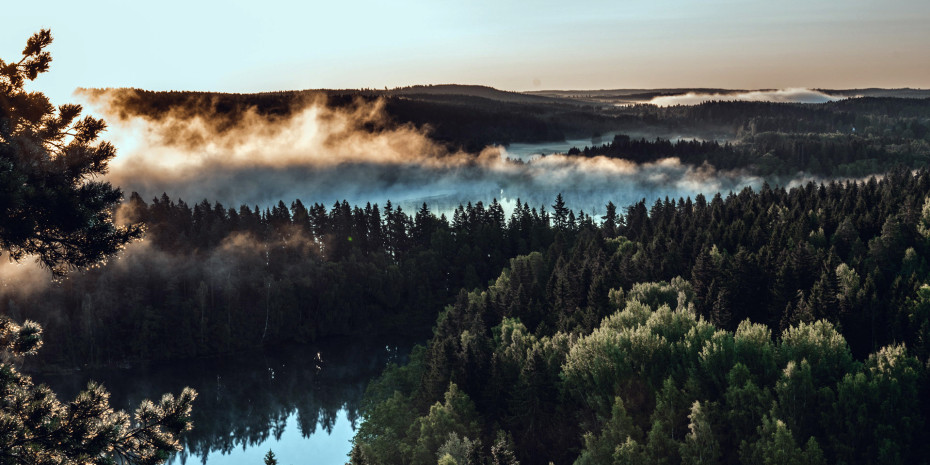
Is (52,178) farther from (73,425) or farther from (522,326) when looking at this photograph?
(522,326)

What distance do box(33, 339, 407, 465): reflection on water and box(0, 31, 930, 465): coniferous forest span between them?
163 centimetres

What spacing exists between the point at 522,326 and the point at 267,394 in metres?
49.5

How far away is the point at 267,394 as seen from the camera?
10600cm

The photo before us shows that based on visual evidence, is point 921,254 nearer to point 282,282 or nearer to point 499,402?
point 499,402

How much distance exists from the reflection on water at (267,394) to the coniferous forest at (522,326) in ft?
5.35

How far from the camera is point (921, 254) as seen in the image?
82.1m

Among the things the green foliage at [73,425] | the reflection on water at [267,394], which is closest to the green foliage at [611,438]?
the green foliage at [73,425]

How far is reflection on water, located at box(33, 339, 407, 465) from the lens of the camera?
85438 mm

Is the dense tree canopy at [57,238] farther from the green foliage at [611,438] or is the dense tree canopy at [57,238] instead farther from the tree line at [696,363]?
the green foliage at [611,438]

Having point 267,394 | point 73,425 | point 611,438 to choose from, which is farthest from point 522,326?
point 73,425

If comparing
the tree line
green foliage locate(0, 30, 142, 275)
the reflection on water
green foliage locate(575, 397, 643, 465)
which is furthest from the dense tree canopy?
the reflection on water

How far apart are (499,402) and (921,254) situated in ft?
180

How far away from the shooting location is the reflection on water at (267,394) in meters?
85.4

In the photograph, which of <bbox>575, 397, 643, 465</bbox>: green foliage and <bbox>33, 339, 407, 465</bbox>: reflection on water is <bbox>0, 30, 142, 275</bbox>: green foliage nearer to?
<bbox>575, 397, 643, 465</bbox>: green foliage
